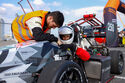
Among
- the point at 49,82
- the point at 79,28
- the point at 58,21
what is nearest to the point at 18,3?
the point at 79,28

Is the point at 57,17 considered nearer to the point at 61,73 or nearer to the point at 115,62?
the point at 61,73

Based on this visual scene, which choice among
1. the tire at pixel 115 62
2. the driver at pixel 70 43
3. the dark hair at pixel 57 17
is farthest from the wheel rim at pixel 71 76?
the tire at pixel 115 62

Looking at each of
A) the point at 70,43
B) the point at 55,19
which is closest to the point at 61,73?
the point at 55,19

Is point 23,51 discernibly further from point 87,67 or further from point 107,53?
point 107,53

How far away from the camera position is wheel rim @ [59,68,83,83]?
1.52m

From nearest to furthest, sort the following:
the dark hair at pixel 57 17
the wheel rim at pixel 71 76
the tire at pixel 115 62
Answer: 1. the wheel rim at pixel 71 76
2. the dark hair at pixel 57 17
3. the tire at pixel 115 62

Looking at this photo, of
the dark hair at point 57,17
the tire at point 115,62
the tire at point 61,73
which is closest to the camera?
the tire at point 61,73

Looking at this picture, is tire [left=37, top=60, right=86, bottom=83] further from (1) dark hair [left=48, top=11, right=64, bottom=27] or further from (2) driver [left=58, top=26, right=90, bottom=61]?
(1) dark hair [left=48, top=11, right=64, bottom=27]

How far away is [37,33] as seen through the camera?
5.94 ft

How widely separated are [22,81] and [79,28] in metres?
1.64

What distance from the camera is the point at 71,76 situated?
65.4 inches

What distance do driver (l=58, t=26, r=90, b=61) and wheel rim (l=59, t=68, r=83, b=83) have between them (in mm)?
421

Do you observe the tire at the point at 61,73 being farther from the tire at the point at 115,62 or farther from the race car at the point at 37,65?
the tire at the point at 115,62

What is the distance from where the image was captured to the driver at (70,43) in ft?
6.70
